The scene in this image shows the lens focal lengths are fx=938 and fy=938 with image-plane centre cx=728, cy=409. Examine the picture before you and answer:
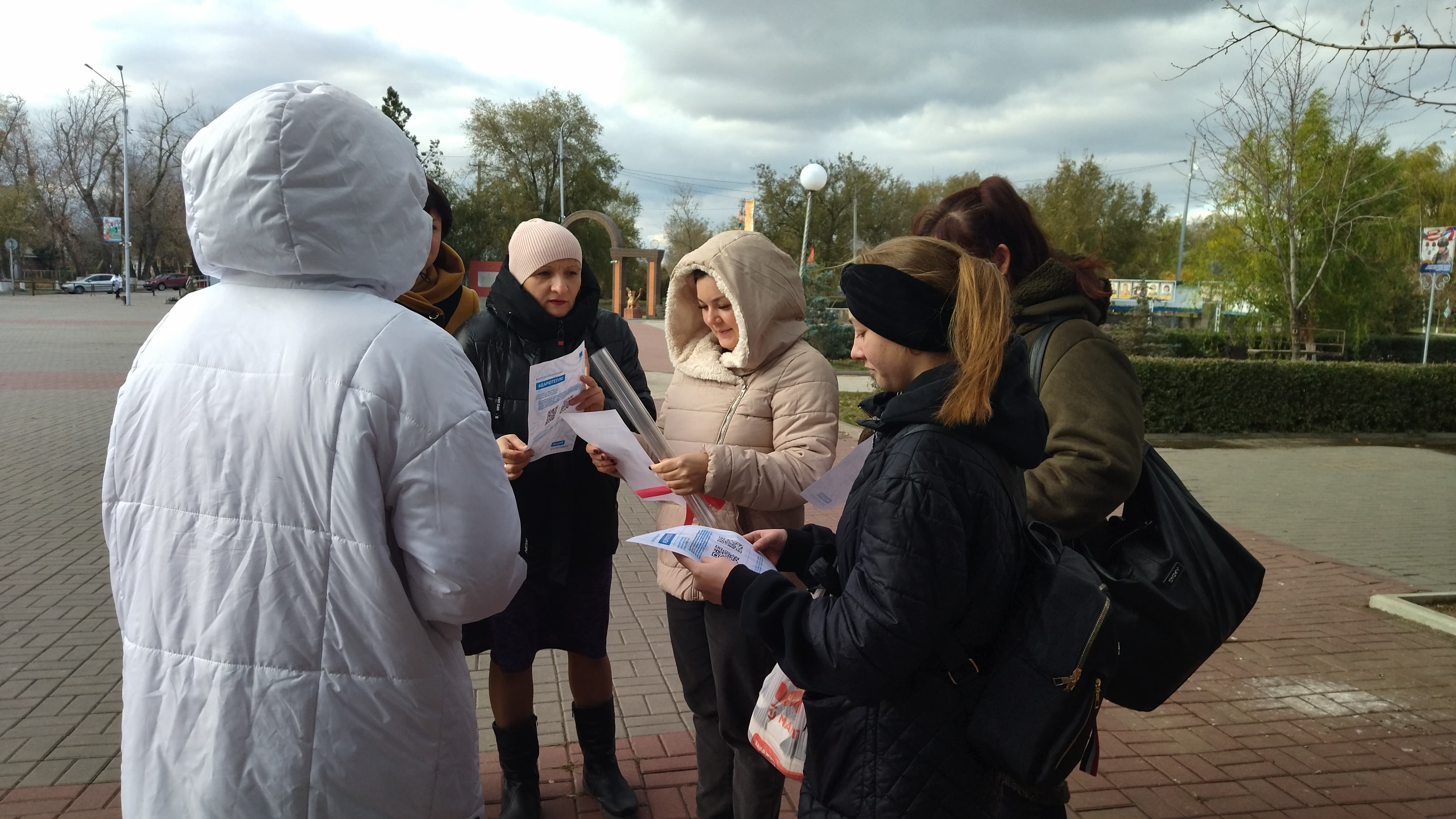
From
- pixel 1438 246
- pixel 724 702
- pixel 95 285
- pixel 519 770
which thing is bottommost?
pixel 519 770

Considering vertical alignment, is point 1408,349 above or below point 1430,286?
below

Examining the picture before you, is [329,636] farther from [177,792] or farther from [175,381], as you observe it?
[175,381]

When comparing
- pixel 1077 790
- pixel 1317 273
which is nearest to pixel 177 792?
pixel 1077 790

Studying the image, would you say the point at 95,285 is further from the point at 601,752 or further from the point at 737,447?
the point at 737,447

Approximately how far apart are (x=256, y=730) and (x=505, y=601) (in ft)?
1.39

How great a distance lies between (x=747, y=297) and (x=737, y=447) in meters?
0.42

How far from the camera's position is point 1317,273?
54.2ft

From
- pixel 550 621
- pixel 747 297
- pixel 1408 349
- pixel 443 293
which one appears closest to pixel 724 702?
pixel 550 621

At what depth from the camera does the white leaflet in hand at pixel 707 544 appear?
184 centimetres

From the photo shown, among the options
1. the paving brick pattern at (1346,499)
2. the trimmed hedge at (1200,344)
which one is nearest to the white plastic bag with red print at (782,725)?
the paving brick pattern at (1346,499)

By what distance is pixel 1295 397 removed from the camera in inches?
534

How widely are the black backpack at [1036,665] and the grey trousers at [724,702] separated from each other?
3.23ft

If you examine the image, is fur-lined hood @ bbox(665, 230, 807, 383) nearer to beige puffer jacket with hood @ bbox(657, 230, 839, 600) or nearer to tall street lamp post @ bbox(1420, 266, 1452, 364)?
beige puffer jacket with hood @ bbox(657, 230, 839, 600)

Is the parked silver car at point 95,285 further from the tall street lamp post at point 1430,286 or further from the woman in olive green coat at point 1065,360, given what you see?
the woman in olive green coat at point 1065,360
